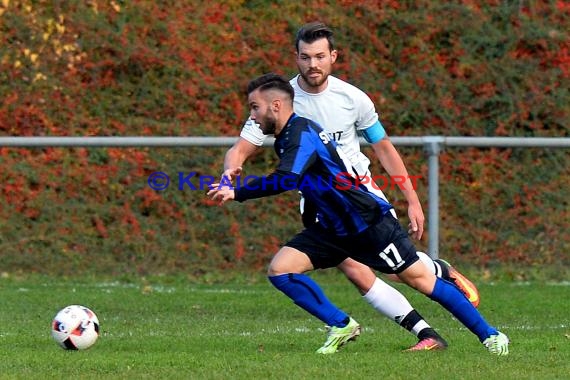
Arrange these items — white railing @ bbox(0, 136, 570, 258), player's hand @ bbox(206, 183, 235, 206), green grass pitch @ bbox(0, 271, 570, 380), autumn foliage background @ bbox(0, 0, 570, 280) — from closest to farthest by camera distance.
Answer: green grass pitch @ bbox(0, 271, 570, 380) → player's hand @ bbox(206, 183, 235, 206) → white railing @ bbox(0, 136, 570, 258) → autumn foliage background @ bbox(0, 0, 570, 280)

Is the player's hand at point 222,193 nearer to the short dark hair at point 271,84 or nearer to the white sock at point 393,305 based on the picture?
the short dark hair at point 271,84

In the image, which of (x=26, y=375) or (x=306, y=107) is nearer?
(x=26, y=375)

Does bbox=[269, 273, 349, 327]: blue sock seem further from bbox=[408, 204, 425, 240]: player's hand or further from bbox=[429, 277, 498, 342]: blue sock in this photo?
bbox=[408, 204, 425, 240]: player's hand

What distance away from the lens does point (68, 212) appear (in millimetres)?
12391

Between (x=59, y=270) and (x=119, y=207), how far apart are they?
0.90m

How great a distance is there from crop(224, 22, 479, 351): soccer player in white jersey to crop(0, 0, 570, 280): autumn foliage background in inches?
199

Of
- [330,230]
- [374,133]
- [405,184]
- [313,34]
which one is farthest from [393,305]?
[313,34]

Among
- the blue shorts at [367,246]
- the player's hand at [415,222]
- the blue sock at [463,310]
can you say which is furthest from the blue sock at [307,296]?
the player's hand at [415,222]

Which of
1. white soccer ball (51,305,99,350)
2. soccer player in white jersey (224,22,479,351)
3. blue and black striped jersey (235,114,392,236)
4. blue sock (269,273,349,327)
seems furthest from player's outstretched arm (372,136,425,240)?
white soccer ball (51,305,99,350)

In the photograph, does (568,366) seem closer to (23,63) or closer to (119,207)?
(119,207)

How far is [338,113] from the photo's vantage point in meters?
7.36

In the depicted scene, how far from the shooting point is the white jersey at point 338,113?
7.34 metres

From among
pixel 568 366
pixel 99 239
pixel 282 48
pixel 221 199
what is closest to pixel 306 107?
pixel 221 199

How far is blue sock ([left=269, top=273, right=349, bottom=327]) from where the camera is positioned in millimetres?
6695
